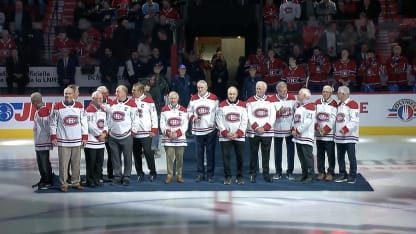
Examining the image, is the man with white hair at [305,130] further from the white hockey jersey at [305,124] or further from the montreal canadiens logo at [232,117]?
the montreal canadiens logo at [232,117]

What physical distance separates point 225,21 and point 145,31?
322 cm

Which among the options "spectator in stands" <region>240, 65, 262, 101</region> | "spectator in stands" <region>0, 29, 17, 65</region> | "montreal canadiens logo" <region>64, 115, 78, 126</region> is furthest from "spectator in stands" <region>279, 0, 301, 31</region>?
"montreal canadiens logo" <region>64, 115, 78, 126</region>

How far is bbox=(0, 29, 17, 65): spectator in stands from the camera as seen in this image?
17875 millimetres

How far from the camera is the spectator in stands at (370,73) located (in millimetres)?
17500

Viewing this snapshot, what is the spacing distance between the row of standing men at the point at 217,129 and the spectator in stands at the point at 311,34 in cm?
614

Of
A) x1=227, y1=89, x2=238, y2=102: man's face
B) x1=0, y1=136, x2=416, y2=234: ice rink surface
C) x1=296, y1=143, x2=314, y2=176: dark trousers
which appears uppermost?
x1=227, y1=89, x2=238, y2=102: man's face

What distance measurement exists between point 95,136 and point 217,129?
182cm

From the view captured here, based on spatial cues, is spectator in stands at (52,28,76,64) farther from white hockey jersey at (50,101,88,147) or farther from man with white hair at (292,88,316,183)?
man with white hair at (292,88,316,183)

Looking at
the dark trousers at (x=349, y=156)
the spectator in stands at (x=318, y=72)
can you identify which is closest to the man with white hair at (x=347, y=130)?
the dark trousers at (x=349, y=156)

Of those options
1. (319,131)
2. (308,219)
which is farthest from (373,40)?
(308,219)

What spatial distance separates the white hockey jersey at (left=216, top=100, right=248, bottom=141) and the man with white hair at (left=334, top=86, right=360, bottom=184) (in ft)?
4.59

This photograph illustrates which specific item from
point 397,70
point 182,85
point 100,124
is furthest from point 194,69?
point 100,124

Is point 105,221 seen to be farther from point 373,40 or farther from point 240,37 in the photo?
point 240,37

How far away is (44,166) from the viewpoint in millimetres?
11297
